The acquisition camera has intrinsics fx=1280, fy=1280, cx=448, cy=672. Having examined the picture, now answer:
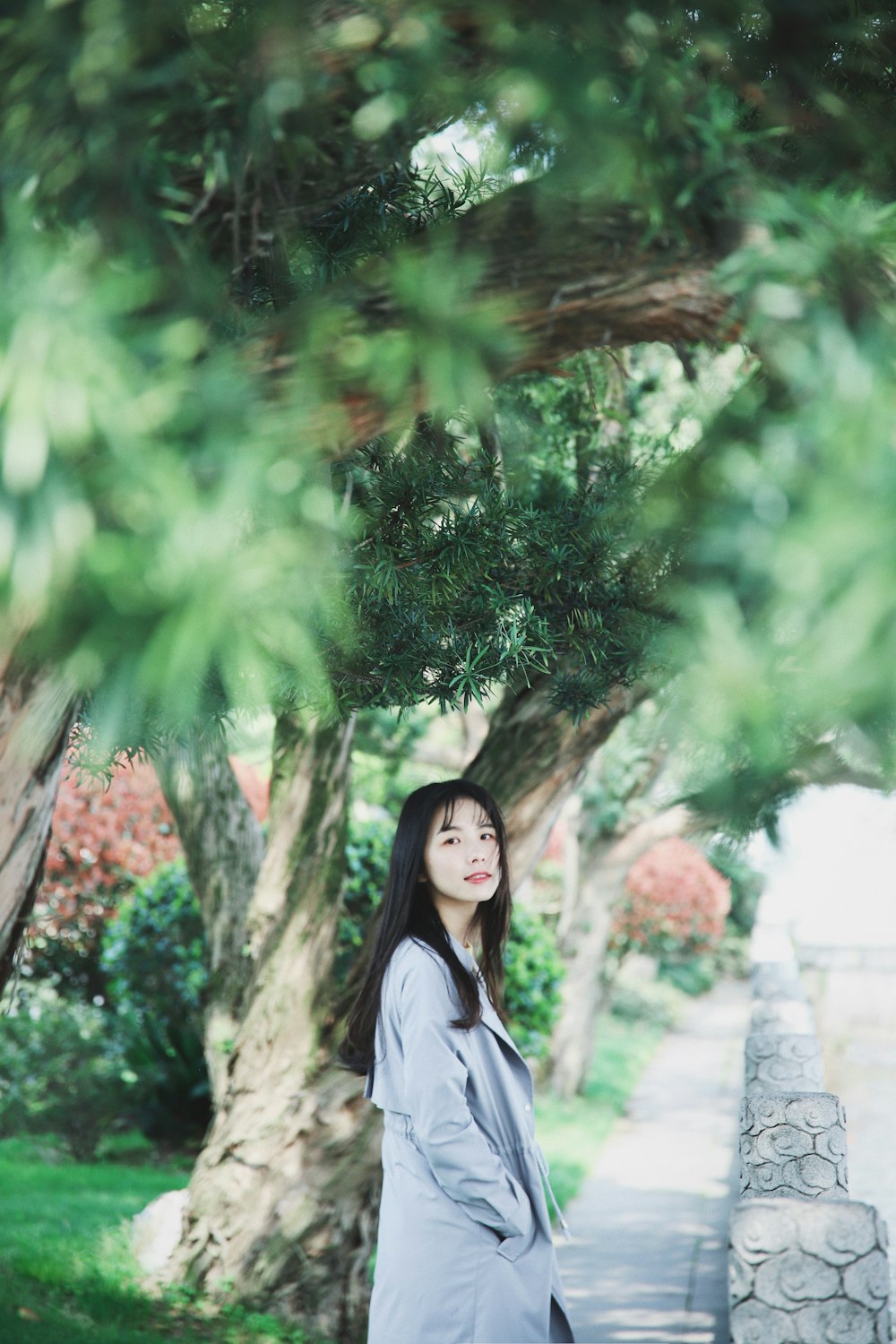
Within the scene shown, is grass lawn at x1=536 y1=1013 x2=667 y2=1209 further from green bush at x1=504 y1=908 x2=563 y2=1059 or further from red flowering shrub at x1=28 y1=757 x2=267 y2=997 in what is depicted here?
red flowering shrub at x1=28 y1=757 x2=267 y2=997

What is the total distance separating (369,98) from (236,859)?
4.86 meters

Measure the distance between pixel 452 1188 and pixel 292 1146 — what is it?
6.73 ft

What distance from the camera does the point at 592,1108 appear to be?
9.66m

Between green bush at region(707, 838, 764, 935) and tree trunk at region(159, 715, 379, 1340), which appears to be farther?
green bush at region(707, 838, 764, 935)

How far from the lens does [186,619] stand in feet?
3.65

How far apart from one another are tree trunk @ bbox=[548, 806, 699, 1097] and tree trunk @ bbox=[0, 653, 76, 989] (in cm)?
741

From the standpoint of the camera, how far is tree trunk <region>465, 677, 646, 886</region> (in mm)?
4578

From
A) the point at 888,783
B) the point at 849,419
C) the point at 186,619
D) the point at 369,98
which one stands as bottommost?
the point at 888,783

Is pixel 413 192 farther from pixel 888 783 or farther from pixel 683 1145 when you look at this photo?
pixel 683 1145

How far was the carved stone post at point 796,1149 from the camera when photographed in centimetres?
399

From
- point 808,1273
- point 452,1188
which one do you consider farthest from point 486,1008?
point 808,1273

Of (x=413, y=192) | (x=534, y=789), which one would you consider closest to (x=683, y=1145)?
(x=534, y=789)

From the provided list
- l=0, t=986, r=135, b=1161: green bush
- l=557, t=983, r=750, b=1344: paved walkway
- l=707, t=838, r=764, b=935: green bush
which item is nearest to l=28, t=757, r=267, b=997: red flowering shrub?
l=0, t=986, r=135, b=1161: green bush

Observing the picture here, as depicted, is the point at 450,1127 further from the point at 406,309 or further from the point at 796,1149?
the point at 406,309
